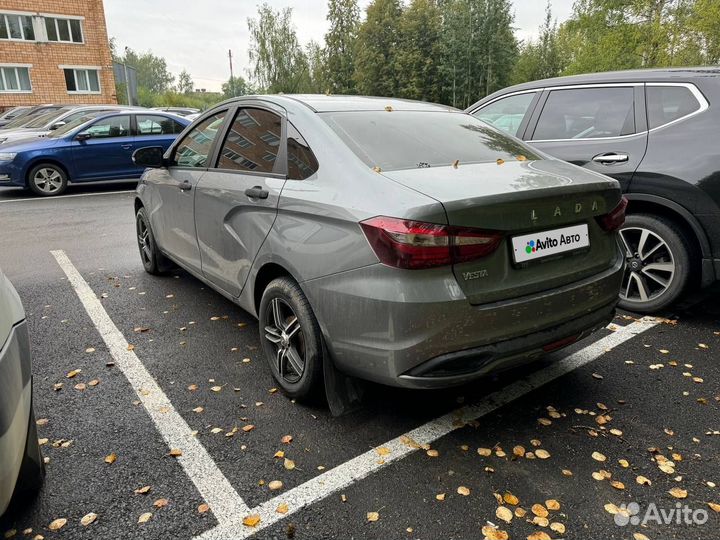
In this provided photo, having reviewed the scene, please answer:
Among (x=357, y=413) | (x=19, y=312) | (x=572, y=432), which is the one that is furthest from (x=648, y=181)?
(x=19, y=312)

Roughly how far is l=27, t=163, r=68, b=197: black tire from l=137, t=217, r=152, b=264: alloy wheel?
22.0ft

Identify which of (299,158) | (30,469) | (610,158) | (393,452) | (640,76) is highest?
(640,76)

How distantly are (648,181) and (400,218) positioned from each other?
2.80 metres

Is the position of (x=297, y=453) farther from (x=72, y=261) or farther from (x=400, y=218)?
(x=72, y=261)

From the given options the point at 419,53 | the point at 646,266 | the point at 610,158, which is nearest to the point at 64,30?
the point at 419,53

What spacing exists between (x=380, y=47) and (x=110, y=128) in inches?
1629

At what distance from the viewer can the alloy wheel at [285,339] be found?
2930 mm

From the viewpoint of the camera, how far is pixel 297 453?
255 centimetres

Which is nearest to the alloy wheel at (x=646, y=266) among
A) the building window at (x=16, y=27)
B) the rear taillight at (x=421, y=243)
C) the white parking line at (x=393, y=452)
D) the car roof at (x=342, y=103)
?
the white parking line at (x=393, y=452)

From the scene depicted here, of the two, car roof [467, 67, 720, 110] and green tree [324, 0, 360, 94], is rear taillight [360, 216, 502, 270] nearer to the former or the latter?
car roof [467, 67, 720, 110]

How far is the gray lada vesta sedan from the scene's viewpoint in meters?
2.22

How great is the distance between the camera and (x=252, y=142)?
11.0 feet

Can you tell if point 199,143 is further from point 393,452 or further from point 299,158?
point 393,452

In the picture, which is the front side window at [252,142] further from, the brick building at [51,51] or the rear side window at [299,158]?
the brick building at [51,51]
